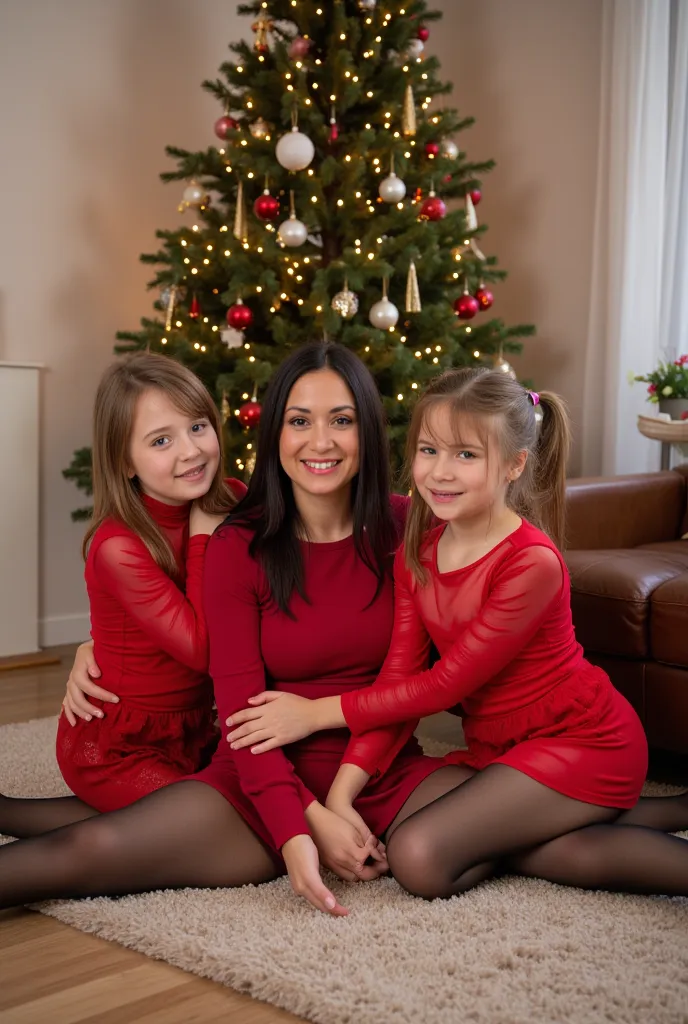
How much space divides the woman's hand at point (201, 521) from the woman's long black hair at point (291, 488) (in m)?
0.12

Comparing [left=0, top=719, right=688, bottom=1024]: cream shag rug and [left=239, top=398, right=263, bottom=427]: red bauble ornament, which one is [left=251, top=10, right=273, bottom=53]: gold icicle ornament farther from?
[left=0, top=719, right=688, bottom=1024]: cream shag rug

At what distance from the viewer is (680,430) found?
3363 millimetres

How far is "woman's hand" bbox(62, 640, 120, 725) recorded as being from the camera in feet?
6.39

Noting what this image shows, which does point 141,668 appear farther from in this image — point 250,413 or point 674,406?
point 674,406

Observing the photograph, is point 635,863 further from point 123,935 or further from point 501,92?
point 501,92

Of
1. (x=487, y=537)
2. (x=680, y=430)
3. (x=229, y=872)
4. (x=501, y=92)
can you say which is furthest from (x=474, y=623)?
(x=501, y=92)

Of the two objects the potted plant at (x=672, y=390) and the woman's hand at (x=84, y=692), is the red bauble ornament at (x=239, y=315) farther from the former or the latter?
the woman's hand at (x=84, y=692)

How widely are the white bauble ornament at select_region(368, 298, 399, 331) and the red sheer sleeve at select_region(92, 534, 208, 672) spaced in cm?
169

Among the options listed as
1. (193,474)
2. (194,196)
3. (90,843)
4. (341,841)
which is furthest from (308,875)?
(194,196)

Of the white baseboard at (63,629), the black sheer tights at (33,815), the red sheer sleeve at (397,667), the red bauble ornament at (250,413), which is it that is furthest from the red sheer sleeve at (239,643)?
the white baseboard at (63,629)

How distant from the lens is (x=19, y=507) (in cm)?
395

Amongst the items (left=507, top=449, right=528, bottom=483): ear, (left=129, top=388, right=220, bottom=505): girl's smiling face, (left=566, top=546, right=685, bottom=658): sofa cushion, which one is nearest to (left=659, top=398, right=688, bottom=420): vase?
(left=566, top=546, right=685, bottom=658): sofa cushion

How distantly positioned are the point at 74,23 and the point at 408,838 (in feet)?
12.1

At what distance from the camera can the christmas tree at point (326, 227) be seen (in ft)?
11.2
